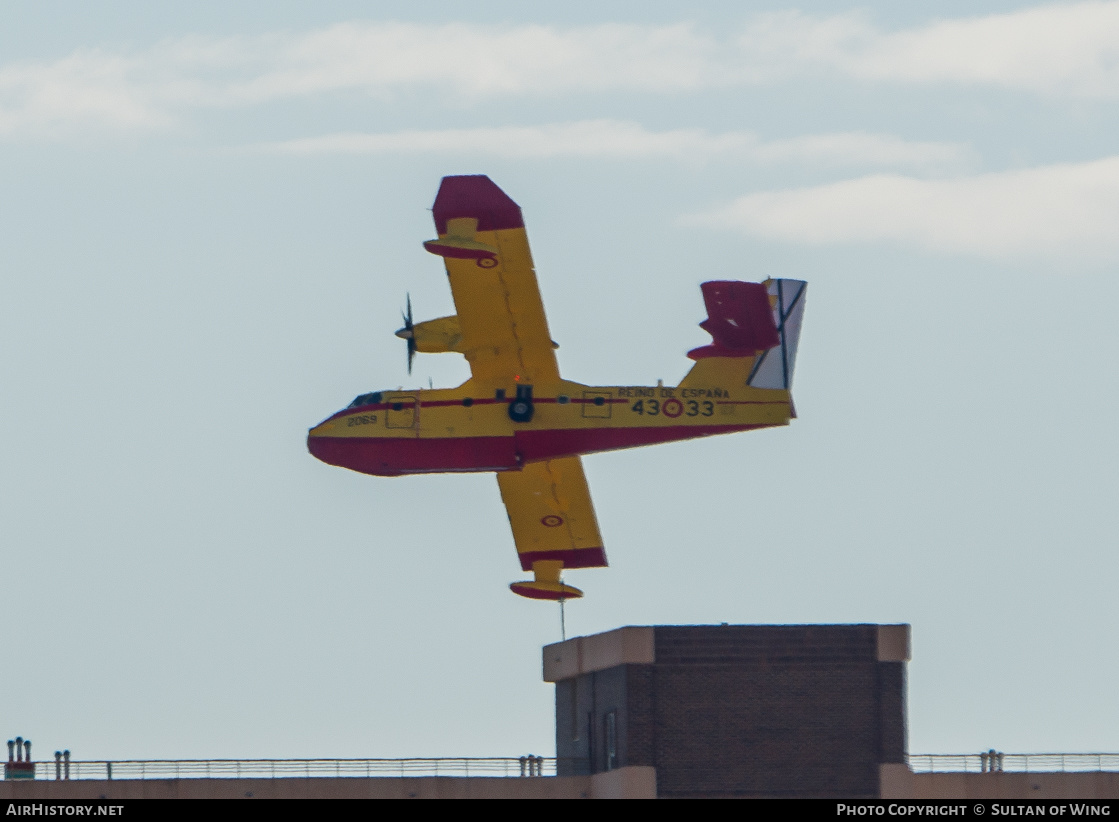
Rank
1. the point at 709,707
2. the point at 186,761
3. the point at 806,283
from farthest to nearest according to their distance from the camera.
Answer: the point at 806,283, the point at 709,707, the point at 186,761

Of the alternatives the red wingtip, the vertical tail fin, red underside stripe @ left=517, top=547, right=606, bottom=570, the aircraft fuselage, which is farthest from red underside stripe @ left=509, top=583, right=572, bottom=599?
the red wingtip

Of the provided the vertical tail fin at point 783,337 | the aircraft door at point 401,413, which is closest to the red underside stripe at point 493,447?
the aircraft door at point 401,413

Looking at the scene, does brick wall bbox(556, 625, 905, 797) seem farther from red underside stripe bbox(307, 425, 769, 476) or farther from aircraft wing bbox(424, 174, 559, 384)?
aircraft wing bbox(424, 174, 559, 384)

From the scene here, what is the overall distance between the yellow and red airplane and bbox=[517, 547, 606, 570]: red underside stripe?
17.5 ft

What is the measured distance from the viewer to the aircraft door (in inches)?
2498

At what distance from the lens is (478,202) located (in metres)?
61.2

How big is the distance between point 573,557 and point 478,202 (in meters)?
12.9

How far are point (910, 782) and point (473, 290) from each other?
1644 centimetres

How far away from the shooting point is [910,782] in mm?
59750

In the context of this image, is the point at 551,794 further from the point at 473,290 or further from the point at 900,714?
the point at 473,290

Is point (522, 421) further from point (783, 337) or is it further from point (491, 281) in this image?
point (783, 337)

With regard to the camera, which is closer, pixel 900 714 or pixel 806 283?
pixel 900 714

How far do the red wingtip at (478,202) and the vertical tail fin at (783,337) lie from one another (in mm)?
7552
